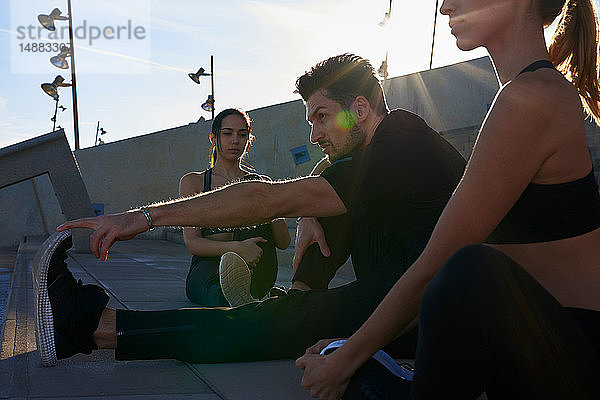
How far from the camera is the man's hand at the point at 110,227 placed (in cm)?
184

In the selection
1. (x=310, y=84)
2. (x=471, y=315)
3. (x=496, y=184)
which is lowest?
(x=471, y=315)

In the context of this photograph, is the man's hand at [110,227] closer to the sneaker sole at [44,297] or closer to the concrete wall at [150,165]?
the sneaker sole at [44,297]

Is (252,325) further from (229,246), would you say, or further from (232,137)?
(232,137)

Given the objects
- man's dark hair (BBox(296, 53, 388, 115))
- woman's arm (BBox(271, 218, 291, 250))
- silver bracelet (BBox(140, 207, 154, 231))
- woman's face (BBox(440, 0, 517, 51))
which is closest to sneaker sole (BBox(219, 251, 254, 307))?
woman's arm (BBox(271, 218, 291, 250))

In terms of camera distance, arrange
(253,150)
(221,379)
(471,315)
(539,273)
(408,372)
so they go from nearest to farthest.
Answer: (471,315), (539,273), (408,372), (221,379), (253,150)

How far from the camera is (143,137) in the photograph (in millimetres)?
13414

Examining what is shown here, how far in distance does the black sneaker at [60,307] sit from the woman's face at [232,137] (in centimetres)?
241

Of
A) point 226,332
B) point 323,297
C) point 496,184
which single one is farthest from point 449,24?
point 226,332

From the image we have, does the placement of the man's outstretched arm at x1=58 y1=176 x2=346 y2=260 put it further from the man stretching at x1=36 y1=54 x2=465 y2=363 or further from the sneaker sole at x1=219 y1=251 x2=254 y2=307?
the sneaker sole at x1=219 y1=251 x2=254 y2=307

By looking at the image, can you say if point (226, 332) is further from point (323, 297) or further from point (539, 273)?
point (539, 273)

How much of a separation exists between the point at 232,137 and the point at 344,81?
2.25m

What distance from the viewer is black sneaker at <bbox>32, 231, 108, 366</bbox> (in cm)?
228

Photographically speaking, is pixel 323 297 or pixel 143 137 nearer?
pixel 323 297

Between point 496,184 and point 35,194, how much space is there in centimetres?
1222
